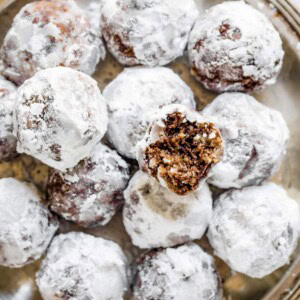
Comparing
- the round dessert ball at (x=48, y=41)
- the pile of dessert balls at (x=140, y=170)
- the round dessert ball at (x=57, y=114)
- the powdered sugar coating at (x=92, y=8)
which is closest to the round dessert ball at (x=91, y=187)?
the pile of dessert balls at (x=140, y=170)

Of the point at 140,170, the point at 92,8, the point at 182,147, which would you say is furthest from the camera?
the point at 92,8

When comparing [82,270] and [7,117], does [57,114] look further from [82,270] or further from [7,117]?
[82,270]

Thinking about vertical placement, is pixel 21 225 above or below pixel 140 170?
below

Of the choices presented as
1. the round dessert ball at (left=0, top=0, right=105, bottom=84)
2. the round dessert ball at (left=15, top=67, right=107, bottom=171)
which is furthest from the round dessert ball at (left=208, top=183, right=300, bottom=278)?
the round dessert ball at (left=0, top=0, right=105, bottom=84)

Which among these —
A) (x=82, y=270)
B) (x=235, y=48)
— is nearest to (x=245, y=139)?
(x=235, y=48)

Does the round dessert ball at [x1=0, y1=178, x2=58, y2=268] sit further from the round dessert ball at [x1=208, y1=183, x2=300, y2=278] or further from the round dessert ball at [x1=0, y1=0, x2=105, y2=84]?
the round dessert ball at [x1=208, y1=183, x2=300, y2=278]

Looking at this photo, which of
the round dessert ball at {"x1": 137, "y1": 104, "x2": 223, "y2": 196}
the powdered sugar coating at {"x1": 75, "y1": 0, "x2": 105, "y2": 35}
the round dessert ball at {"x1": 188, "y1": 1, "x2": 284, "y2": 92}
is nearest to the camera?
the round dessert ball at {"x1": 137, "y1": 104, "x2": 223, "y2": 196}

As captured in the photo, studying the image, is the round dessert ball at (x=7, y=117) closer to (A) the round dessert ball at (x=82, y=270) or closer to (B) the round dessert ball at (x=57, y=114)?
(B) the round dessert ball at (x=57, y=114)
